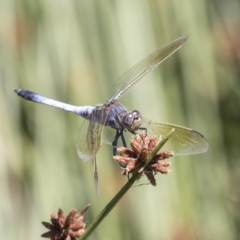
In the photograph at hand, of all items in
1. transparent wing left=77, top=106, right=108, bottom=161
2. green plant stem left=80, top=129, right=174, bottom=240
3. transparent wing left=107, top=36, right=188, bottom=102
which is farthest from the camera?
transparent wing left=107, top=36, right=188, bottom=102

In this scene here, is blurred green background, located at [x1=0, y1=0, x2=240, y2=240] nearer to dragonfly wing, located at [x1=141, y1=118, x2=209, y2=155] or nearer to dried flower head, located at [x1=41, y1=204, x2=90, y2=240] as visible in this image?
dragonfly wing, located at [x1=141, y1=118, x2=209, y2=155]

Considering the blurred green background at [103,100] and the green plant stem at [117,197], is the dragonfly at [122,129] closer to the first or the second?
the green plant stem at [117,197]

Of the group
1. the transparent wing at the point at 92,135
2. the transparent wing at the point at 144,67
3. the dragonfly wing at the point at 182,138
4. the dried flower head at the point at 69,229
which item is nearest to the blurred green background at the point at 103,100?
the transparent wing at the point at 144,67

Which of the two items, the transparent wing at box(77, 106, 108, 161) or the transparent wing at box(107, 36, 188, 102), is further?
the transparent wing at box(107, 36, 188, 102)

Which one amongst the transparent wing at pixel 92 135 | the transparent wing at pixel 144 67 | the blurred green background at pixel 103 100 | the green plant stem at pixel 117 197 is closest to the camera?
the green plant stem at pixel 117 197

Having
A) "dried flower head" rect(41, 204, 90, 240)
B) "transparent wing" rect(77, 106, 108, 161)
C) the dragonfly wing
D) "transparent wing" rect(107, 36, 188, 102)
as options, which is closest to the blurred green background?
"transparent wing" rect(107, 36, 188, 102)

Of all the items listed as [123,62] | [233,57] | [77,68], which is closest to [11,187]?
[77,68]

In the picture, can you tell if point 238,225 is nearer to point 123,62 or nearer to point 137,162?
point 123,62

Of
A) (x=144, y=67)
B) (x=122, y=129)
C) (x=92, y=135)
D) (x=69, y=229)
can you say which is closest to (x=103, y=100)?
(x=144, y=67)
